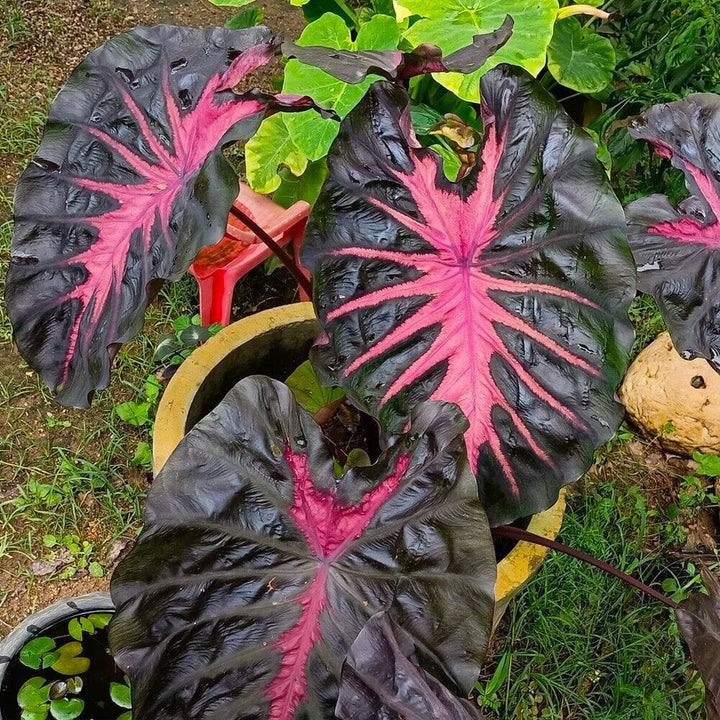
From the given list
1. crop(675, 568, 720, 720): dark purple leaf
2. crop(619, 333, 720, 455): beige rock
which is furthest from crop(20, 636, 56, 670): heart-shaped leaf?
crop(619, 333, 720, 455): beige rock

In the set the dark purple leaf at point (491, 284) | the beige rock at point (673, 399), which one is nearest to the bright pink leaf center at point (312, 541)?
the dark purple leaf at point (491, 284)

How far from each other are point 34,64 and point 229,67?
165 centimetres

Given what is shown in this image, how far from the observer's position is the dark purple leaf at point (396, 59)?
0.80m

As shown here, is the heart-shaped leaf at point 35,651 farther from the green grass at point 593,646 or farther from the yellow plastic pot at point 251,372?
the green grass at point 593,646

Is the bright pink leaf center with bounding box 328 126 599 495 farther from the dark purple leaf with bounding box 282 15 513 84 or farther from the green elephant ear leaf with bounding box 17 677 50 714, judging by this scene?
the green elephant ear leaf with bounding box 17 677 50 714

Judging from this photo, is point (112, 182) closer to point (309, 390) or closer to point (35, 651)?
point (309, 390)

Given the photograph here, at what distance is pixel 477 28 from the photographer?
4.35ft

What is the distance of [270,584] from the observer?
0.81m

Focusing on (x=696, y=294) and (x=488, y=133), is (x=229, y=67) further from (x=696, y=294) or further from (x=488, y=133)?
(x=696, y=294)

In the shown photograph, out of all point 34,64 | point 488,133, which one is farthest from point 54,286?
point 34,64

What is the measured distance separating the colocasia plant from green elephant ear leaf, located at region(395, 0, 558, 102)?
0.32 m

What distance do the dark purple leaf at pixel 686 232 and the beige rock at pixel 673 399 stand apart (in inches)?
30.3

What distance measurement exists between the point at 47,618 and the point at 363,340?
72cm

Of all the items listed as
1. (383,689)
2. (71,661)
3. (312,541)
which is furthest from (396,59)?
(71,661)
